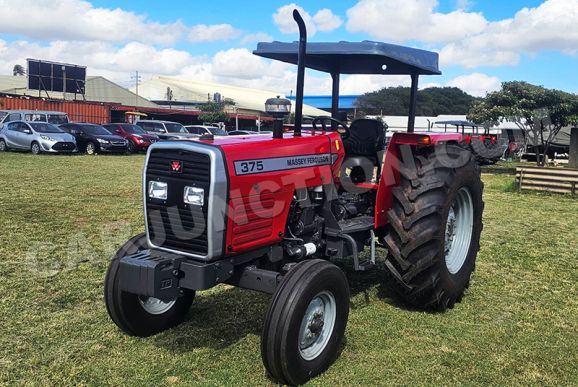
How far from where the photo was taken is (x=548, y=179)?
13.0 meters

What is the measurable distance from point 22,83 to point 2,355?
71.0 m

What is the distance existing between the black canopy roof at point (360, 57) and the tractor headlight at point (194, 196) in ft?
5.89

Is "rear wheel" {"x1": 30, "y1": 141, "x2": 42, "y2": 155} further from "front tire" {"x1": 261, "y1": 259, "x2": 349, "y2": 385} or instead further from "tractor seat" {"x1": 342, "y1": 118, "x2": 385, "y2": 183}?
"front tire" {"x1": 261, "y1": 259, "x2": 349, "y2": 385}

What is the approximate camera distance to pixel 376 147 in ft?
16.3

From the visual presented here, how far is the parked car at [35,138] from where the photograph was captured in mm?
20047

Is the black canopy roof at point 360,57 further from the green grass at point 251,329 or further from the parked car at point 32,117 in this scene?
the parked car at point 32,117

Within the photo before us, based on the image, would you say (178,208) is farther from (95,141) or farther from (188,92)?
(188,92)

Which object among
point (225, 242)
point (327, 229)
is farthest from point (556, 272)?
point (225, 242)

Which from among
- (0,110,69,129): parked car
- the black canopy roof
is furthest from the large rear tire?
(0,110,69,129): parked car

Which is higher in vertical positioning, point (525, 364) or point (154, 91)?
point (154, 91)

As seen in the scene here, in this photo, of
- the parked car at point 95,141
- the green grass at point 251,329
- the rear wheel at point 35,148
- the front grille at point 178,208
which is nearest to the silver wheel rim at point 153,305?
the green grass at point 251,329

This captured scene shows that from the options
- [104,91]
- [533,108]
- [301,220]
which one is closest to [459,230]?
[301,220]

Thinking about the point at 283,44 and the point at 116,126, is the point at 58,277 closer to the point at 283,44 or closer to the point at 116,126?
the point at 283,44

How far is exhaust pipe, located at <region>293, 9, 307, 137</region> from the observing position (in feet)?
12.4
